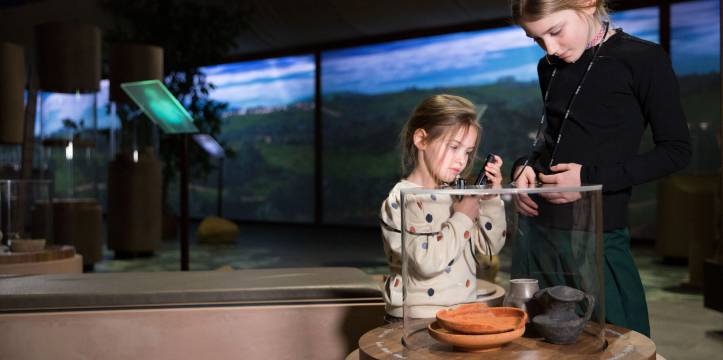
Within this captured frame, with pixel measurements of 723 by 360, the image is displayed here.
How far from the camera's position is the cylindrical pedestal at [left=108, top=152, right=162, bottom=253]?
7.31m

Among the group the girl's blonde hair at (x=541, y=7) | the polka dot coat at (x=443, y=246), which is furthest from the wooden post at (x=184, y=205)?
the girl's blonde hair at (x=541, y=7)

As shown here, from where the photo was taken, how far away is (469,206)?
1.26 m

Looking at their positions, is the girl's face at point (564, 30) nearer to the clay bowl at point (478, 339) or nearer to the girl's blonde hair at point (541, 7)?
the girl's blonde hair at point (541, 7)

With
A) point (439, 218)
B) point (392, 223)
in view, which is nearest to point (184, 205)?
point (392, 223)

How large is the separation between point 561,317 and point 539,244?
0.41 ft

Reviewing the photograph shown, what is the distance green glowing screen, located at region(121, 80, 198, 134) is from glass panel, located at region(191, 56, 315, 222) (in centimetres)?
705

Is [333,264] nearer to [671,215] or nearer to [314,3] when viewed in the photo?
[671,215]

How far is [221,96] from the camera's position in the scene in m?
12.8

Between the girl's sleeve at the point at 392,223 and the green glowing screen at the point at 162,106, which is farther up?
the green glowing screen at the point at 162,106

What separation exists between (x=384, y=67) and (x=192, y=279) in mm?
8539

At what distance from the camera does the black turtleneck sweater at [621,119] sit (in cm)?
142

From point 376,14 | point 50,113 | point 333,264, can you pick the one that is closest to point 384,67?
point 376,14

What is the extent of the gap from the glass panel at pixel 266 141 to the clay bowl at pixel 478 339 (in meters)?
10.4

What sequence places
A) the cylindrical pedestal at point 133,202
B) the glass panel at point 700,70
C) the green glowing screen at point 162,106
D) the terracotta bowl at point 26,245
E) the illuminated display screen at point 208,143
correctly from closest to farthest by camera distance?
the terracotta bowl at point 26,245
the green glowing screen at point 162,106
the cylindrical pedestal at point 133,202
the glass panel at point 700,70
the illuminated display screen at point 208,143
